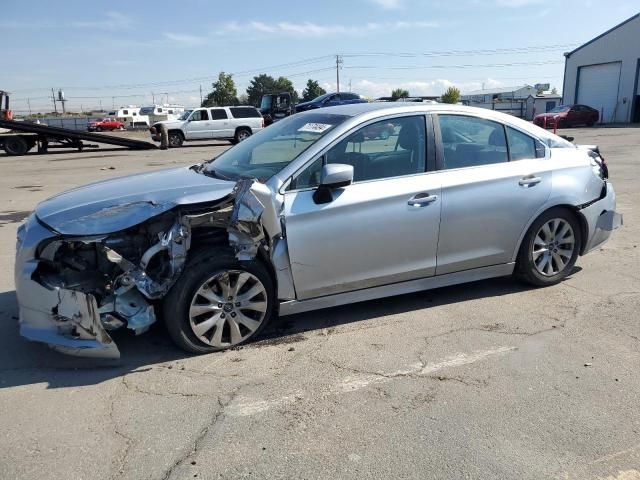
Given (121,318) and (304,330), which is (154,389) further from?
(304,330)

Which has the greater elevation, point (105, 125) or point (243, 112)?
point (243, 112)

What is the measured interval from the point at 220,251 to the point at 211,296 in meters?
0.32

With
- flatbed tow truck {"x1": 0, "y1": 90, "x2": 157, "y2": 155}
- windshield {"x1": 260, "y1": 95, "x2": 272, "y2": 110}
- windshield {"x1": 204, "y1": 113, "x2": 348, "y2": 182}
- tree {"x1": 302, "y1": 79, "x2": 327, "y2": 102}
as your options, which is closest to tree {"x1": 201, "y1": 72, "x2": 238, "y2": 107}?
tree {"x1": 302, "y1": 79, "x2": 327, "y2": 102}

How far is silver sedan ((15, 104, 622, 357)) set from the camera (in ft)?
11.7

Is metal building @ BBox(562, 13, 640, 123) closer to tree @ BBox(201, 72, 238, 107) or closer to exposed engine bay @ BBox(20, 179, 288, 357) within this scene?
exposed engine bay @ BBox(20, 179, 288, 357)

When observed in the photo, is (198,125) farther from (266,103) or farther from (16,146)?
(266,103)

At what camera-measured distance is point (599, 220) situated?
5.11 m

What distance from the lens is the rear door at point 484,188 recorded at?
438 centimetres

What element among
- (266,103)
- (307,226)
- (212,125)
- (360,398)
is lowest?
(360,398)

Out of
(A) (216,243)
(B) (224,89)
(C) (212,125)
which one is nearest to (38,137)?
(C) (212,125)

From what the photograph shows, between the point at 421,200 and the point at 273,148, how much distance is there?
1.33 meters

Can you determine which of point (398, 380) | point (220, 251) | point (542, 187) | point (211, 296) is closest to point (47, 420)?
point (211, 296)

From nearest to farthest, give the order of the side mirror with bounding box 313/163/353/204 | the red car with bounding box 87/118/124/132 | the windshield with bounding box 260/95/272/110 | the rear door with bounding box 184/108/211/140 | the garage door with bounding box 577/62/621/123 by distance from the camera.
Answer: the side mirror with bounding box 313/163/353/204
the rear door with bounding box 184/108/211/140
the windshield with bounding box 260/95/272/110
the garage door with bounding box 577/62/621/123
the red car with bounding box 87/118/124/132

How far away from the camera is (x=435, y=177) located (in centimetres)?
433
